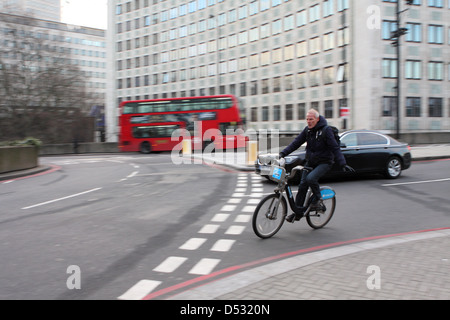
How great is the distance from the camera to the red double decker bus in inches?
1108

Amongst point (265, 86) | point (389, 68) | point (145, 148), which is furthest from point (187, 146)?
point (265, 86)

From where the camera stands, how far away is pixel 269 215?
5.94 metres

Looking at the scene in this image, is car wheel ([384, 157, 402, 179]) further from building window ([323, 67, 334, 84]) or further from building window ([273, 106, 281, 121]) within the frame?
building window ([273, 106, 281, 121])

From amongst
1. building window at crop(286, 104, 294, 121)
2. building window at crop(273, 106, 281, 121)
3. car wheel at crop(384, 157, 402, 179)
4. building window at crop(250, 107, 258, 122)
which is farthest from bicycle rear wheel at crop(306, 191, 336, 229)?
building window at crop(250, 107, 258, 122)

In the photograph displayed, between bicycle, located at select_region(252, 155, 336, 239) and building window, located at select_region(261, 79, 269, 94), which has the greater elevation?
building window, located at select_region(261, 79, 269, 94)

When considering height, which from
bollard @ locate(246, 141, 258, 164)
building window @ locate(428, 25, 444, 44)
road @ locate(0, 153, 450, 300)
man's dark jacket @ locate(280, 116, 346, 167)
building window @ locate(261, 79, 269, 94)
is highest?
building window @ locate(428, 25, 444, 44)

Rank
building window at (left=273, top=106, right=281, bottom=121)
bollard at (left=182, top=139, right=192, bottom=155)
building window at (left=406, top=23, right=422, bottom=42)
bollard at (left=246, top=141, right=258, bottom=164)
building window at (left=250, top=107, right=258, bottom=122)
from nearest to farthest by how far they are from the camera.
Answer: bollard at (left=246, top=141, right=258, bottom=164) → bollard at (left=182, top=139, right=192, bottom=155) → building window at (left=406, top=23, right=422, bottom=42) → building window at (left=273, top=106, right=281, bottom=121) → building window at (left=250, top=107, right=258, bottom=122)

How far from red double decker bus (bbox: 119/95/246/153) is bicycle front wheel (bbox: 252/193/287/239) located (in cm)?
2200

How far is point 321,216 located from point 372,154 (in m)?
6.36

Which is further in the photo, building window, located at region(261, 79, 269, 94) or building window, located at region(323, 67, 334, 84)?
building window, located at region(261, 79, 269, 94)

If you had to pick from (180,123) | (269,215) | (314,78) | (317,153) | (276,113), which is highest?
(314,78)

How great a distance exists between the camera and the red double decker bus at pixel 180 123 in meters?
28.1

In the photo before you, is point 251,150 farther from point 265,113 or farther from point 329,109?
point 265,113
